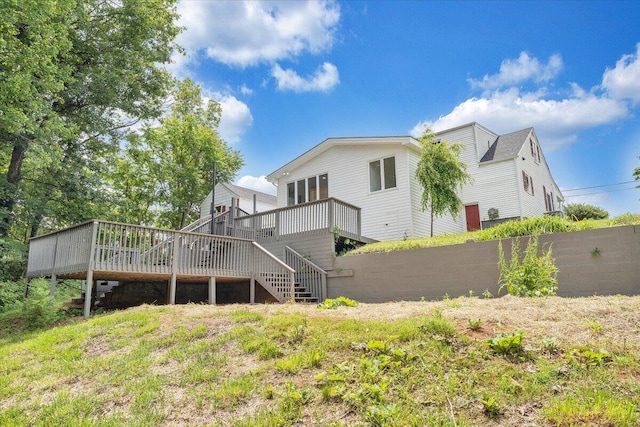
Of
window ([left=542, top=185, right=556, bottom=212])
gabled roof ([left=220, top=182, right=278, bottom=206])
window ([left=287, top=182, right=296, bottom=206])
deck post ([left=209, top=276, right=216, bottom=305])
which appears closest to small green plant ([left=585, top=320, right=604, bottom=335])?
deck post ([left=209, top=276, right=216, bottom=305])

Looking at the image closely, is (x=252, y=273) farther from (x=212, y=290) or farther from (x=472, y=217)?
(x=472, y=217)

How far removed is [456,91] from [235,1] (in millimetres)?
8814

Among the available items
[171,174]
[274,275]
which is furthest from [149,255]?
[171,174]

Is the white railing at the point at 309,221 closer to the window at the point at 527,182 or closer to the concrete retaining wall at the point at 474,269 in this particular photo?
the concrete retaining wall at the point at 474,269

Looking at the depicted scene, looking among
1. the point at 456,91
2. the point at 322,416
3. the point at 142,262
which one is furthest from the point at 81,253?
the point at 456,91

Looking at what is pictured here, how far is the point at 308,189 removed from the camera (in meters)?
17.9

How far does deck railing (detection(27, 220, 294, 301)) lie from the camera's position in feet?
29.7

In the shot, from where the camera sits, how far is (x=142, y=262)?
31.4ft

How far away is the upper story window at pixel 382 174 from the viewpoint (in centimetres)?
1555

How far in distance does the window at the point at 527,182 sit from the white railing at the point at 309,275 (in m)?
12.1

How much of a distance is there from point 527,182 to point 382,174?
844cm

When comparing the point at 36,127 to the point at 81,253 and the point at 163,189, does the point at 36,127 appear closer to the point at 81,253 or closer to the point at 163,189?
the point at 81,253

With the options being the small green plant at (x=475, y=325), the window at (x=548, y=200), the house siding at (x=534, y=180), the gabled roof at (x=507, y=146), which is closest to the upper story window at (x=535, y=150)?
the house siding at (x=534, y=180)

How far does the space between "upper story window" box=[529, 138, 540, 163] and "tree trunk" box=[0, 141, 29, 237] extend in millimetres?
22356
